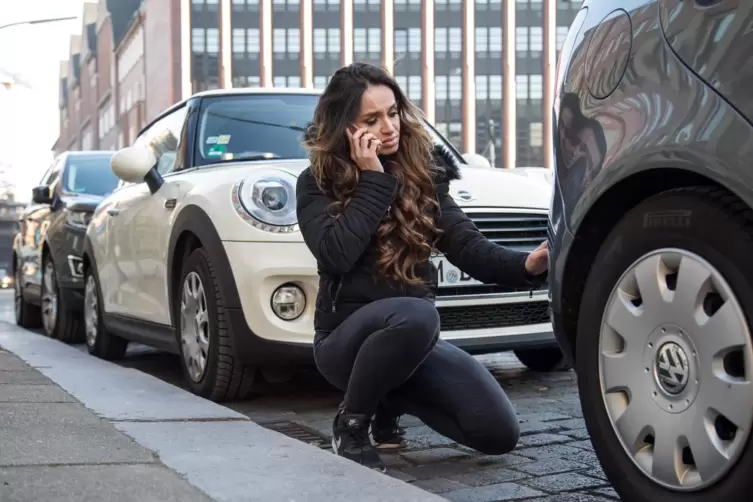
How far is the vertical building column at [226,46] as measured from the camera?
73.3 metres

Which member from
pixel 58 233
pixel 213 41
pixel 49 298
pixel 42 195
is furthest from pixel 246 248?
pixel 213 41

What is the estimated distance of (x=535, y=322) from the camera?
187 inches

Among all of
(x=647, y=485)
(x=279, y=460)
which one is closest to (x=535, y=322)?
(x=279, y=460)

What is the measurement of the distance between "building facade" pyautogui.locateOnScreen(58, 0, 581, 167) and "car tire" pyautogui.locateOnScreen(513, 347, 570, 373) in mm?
68269

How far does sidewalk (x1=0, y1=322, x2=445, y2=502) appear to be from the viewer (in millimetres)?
2531

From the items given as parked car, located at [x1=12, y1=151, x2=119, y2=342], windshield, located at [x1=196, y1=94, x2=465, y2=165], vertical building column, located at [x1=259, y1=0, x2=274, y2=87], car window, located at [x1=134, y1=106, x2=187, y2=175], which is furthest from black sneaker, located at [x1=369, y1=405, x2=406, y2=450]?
vertical building column, located at [x1=259, y1=0, x2=274, y2=87]

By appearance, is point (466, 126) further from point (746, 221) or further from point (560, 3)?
point (746, 221)

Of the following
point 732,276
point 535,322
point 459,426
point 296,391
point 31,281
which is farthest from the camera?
point 31,281

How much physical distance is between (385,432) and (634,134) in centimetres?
156

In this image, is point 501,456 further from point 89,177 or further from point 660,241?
point 89,177

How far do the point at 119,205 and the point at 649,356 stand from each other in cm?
437

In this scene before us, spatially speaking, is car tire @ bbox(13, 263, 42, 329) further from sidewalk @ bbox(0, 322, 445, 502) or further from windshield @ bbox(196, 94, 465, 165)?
sidewalk @ bbox(0, 322, 445, 502)

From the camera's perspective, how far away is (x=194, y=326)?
4.88 metres

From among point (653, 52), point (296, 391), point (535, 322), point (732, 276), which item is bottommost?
point (296, 391)
